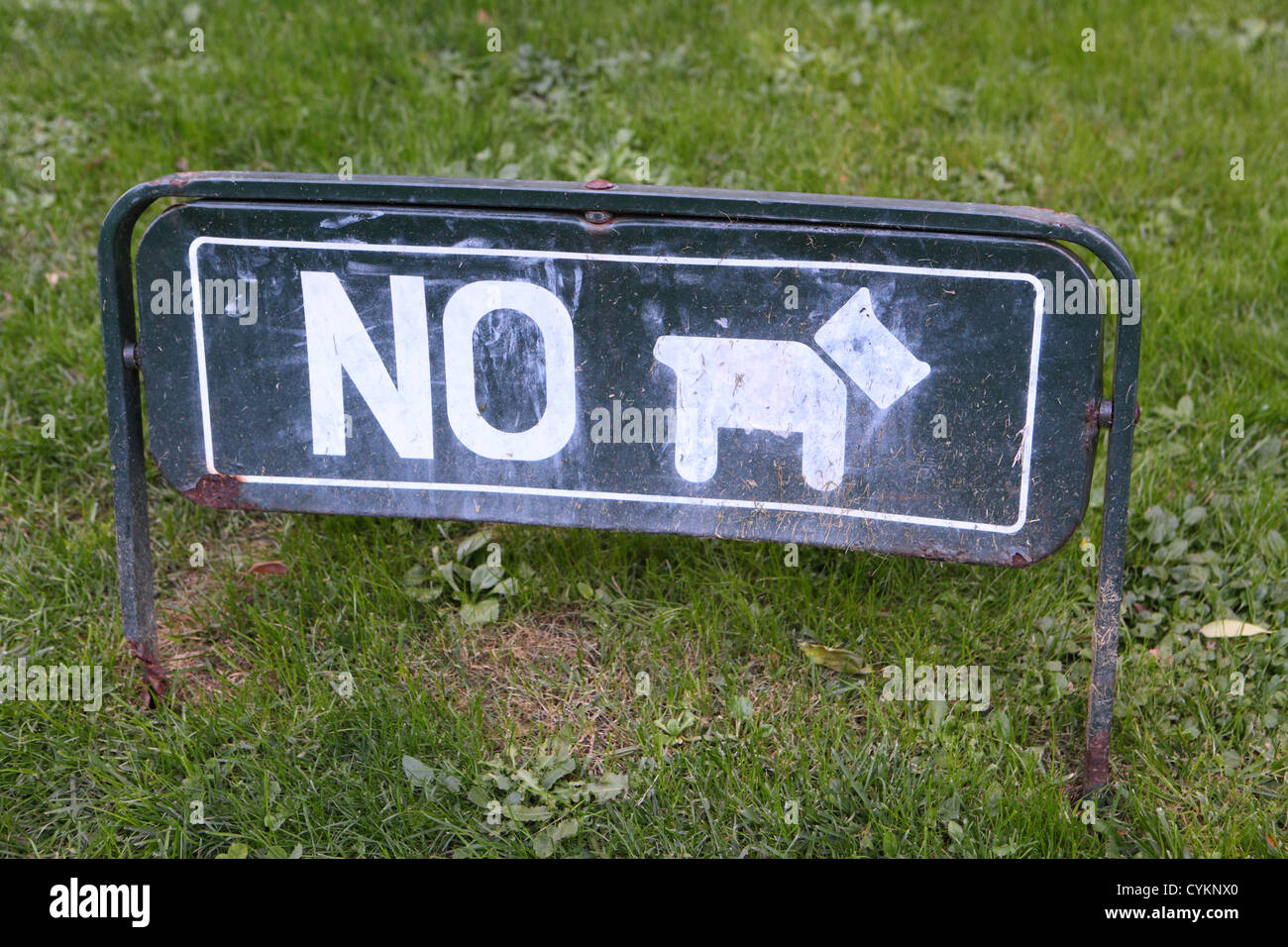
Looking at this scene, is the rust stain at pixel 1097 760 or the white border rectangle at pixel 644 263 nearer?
the white border rectangle at pixel 644 263

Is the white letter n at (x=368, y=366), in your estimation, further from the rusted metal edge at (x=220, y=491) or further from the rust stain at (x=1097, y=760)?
the rust stain at (x=1097, y=760)

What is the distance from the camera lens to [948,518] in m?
2.39

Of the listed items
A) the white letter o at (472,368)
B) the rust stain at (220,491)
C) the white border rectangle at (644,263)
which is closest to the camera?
the white border rectangle at (644,263)

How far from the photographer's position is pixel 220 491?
8.36 feet

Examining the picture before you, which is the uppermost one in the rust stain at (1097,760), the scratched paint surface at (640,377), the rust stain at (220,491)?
the scratched paint surface at (640,377)

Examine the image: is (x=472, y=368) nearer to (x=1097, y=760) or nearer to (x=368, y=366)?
(x=368, y=366)

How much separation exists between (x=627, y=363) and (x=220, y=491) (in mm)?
947

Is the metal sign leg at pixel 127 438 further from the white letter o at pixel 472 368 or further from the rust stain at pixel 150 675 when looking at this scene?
the white letter o at pixel 472 368

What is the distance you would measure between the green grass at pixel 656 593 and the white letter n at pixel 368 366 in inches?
22.5

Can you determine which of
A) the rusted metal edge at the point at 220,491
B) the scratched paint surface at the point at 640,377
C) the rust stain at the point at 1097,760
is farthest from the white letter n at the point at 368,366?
the rust stain at the point at 1097,760

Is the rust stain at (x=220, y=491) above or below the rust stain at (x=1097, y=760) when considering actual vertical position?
above

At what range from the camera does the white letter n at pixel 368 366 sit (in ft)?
7.87

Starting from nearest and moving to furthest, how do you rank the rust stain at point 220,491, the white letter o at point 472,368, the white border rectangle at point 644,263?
1. the white border rectangle at point 644,263
2. the white letter o at point 472,368
3. the rust stain at point 220,491

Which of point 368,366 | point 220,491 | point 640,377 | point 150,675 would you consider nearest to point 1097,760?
point 640,377
